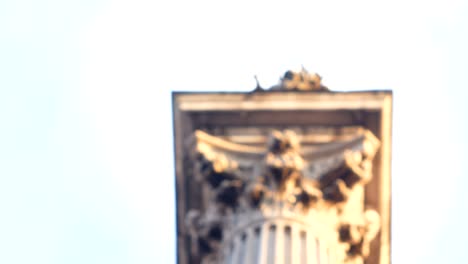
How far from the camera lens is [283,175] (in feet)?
96.3

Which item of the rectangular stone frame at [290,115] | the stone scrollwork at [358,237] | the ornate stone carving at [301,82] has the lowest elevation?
the stone scrollwork at [358,237]

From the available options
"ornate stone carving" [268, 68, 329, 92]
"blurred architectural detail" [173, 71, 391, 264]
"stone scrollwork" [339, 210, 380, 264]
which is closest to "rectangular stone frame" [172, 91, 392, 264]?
"blurred architectural detail" [173, 71, 391, 264]

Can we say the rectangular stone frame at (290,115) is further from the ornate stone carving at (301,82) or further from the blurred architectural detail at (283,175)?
the ornate stone carving at (301,82)

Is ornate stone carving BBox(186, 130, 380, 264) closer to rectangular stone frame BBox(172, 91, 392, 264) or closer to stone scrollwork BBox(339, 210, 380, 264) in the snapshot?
stone scrollwork BBox(339, 210, 380, 264)

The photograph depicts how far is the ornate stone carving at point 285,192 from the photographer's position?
29078mm

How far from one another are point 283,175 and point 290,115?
8.26ft

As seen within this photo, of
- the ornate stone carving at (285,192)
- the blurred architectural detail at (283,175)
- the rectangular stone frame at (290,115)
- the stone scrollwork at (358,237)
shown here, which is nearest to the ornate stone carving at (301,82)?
the blurred architectural detail at (283,175)

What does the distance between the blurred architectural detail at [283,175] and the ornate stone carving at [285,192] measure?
0.9 inches

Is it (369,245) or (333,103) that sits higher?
(333,103)

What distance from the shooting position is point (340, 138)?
3123cm

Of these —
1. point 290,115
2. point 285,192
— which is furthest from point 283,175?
point 290,115

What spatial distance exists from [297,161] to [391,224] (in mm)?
3885

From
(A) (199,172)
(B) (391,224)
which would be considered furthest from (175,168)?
(B) (391,224)

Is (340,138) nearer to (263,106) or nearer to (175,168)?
(263,106)
